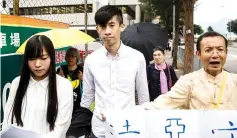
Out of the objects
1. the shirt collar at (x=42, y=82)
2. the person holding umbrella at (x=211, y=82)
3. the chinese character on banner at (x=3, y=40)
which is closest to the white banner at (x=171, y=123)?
the person holding umbrella at (x=211, y=82)

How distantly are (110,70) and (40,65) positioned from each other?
539 mm

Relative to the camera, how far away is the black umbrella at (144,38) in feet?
18.6

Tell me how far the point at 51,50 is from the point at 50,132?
1.79ft

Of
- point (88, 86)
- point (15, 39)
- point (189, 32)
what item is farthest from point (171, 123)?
point (189, 32)

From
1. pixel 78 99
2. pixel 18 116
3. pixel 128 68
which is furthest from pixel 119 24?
pixel 78 99

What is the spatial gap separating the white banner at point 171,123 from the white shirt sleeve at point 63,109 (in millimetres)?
300

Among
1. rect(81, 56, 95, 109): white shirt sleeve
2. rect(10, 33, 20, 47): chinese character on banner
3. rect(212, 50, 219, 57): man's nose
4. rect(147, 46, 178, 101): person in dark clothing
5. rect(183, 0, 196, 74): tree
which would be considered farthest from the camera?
rect(183, 0, 196, 74): tree

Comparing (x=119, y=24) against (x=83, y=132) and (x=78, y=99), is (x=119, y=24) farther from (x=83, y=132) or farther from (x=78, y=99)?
(x=78, y=99)

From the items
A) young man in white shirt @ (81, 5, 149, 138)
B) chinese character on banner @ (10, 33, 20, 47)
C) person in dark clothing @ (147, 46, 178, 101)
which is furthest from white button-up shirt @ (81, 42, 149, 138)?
person in dark clothing @ (147, 46, 178, 101)

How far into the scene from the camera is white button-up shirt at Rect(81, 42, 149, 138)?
2361 millimetres

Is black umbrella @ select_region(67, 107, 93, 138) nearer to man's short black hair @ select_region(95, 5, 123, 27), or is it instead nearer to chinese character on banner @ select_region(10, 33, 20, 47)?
man's short black hair @ select_region(95, 5, 123, 27)

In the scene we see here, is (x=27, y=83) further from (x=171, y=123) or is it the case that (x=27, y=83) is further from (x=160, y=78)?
(x=160, y=78)

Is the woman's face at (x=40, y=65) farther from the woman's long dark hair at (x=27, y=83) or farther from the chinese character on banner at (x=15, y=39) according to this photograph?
the chinese character on banner at (x=15, y=39)

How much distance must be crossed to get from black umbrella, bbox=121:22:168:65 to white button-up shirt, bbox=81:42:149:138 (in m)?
3.18
